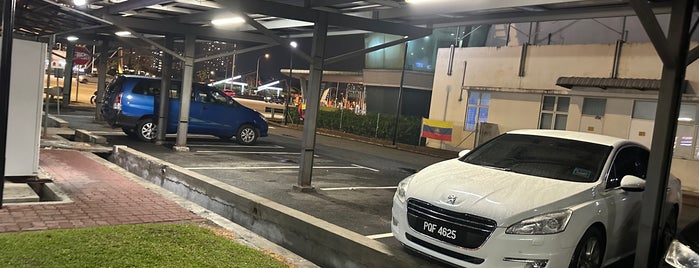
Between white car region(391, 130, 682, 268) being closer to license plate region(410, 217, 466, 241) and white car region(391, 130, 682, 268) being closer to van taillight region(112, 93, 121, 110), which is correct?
license plate region(410, 217, 466, 241)

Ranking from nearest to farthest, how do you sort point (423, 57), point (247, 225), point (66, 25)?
point (247, 225) → point (66, 25) → point (423, 57)

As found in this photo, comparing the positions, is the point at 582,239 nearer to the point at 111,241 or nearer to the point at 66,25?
the point at 111,241

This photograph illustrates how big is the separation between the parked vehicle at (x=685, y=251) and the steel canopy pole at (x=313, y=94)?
5904mm

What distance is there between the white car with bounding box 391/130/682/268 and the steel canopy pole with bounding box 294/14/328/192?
344 cm

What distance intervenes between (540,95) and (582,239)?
568 inches

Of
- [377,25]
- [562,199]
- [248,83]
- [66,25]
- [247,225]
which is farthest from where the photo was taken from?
[248,83]

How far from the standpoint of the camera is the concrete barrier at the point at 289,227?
215 inches

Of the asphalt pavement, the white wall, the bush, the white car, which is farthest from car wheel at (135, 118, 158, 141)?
the white wall

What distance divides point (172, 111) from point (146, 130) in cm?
86

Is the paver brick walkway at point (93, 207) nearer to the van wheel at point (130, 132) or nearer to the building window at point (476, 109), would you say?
the van wheel at point (130, 132)

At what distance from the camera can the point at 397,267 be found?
16.8 ft

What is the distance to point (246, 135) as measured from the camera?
15.9 m

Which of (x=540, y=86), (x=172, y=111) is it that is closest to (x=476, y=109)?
(x=540, y=86)

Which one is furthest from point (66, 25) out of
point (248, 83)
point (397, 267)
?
point (248, 83)
